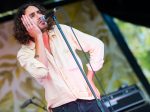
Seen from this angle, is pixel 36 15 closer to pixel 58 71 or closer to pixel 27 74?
pixel 58 71

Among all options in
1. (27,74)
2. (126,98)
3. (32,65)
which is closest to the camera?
(32,65)

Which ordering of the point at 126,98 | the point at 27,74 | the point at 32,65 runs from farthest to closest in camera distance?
the point at 27,74 → the point at 126,98 → the point at 32,65

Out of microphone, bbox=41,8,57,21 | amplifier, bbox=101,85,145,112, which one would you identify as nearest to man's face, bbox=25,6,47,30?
microphone, bbox=41,8,57,21

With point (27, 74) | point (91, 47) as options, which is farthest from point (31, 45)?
point (27, 74)

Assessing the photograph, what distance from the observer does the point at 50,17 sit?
92cm

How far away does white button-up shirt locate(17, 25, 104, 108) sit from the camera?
0.91m

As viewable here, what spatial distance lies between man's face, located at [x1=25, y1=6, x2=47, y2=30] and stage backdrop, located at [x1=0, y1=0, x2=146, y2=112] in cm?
60

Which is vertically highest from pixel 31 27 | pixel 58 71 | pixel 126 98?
pixel 31 27

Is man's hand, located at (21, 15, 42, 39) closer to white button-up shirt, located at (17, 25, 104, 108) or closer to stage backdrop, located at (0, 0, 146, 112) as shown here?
white button-up shirt, located at (17, 25, 104, 108)

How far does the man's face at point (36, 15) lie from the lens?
0.93m

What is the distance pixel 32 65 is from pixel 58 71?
0.23 feet

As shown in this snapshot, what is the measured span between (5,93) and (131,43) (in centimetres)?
104

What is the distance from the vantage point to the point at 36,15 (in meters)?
0.94

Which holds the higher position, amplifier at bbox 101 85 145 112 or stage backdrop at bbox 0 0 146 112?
stage backdrop at bbox 0 0 146 112
